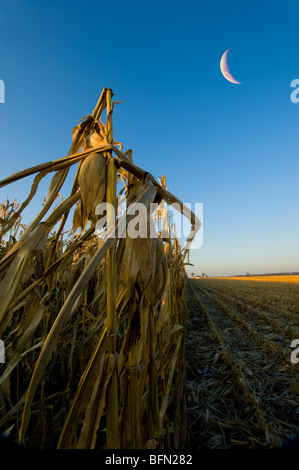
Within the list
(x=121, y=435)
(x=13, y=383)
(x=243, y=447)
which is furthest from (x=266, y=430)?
(x=13, y=383)

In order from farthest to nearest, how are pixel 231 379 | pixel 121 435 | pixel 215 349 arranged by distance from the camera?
pixel 215 349 → pixel 231 379 → pixel 121 435

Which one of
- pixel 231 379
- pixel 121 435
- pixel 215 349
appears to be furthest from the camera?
pixel 215 349

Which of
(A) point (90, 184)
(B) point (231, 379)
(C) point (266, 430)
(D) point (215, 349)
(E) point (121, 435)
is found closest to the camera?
(A) point (90, 184)

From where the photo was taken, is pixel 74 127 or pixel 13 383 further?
pixel 13 383

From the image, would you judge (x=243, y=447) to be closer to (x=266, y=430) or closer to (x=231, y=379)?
(x=266, y=430)

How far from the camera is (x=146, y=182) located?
21.6 inches

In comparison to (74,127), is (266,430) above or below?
below

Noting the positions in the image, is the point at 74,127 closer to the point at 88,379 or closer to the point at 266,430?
the point at 88,379

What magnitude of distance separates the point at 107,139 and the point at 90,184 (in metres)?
0.16

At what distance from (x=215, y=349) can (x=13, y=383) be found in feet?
9.07

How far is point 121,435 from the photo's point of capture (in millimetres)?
656

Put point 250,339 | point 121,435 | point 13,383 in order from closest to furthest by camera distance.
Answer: point 121,435
point 13,383
point 250,339
